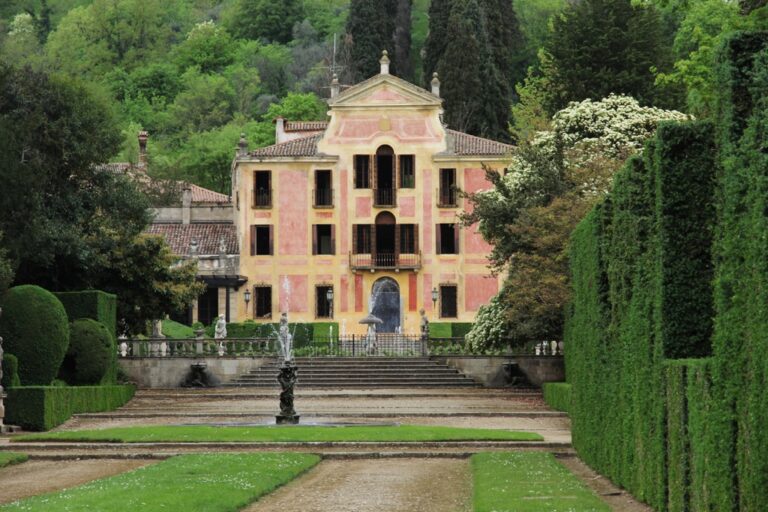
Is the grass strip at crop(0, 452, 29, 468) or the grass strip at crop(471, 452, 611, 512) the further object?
the grass strip at crop(0, 452, 29, 468)

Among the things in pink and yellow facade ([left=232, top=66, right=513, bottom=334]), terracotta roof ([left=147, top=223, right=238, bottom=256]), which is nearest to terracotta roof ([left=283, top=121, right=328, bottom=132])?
terracotta roof ([left=147, top=223, right=238, bottom=256])

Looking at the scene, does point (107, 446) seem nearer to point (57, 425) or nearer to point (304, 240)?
point (57, 425)

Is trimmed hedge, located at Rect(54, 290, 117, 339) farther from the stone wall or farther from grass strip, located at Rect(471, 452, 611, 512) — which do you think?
grass strip, located at Rect(471, 452, 611, 512)

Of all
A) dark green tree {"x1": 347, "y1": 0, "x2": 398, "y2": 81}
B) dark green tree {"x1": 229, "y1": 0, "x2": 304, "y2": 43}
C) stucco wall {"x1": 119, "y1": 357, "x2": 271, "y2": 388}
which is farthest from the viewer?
dark green tree {"x1": 229, "y1": 0, "x2": 304, "y2": 43}

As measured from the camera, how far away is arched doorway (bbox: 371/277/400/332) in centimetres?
7206

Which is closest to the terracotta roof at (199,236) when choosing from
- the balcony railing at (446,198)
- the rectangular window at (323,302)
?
the rectangular window at (323,302)

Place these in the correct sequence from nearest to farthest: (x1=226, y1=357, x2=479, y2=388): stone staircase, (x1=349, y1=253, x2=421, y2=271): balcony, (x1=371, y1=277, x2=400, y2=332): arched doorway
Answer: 1. (x1=226, y1=357, x2=479, y2=388): stone staircase
2. (x1=349, y1=253, x2=421, y2=271): balcony
3. (x1=371, y1=277, x2=400, y2=332): arched doorway

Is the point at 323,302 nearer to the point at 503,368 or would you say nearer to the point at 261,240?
the point at 261,240

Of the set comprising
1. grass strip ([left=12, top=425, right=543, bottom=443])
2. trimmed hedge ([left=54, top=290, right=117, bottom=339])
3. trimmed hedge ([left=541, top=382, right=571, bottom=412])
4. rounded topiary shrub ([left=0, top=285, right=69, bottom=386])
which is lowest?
grass strip ([left=12, top=425, right=543, bottom=443])

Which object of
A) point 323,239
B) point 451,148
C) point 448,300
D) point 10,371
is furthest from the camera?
point 323,239

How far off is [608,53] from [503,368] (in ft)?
59.3

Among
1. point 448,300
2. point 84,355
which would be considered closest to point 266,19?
point 448,300

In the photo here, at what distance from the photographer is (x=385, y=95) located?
234 feet

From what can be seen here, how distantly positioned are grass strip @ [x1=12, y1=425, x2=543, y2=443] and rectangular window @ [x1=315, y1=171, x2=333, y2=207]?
126 ft
